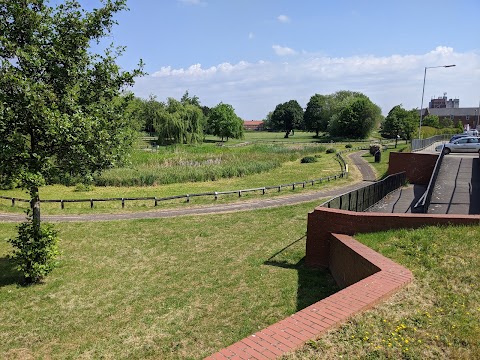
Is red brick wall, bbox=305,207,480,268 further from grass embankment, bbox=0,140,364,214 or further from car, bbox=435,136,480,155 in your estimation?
car, bbox=435,136,480,155

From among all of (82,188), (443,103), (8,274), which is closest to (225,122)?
(82,188)

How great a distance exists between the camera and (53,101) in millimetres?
10742

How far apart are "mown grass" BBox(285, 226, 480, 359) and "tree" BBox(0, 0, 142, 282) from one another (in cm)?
862

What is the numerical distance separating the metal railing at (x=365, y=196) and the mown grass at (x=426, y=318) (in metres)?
4.56

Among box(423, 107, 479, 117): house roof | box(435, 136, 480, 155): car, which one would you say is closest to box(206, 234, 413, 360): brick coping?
box(435, 136, 480, 155): car

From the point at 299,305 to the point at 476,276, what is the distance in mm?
4109

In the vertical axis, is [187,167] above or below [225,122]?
below

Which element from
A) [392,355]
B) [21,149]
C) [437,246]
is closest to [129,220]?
[21,149]

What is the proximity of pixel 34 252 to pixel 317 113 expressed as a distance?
105740 millimetres

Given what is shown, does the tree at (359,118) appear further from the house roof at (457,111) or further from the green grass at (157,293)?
the green grass at (157,293)

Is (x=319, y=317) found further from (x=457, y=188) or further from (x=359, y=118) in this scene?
(x=359, y=118)

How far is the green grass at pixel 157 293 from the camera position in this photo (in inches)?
330

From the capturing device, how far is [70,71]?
36.2 ft

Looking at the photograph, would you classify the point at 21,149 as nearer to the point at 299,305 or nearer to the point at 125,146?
the point at 125,146
